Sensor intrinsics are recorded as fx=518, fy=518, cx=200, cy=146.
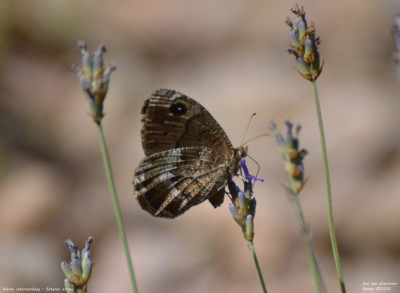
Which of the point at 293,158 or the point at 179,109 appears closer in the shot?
the point at 293,158

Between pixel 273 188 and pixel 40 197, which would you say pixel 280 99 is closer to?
pixel 273 188

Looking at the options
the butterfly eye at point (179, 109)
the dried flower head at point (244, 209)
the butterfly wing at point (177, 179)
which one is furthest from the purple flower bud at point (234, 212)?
the butterfly eye at point (179, 109)

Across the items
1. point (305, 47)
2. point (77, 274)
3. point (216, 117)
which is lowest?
point (77, 274)

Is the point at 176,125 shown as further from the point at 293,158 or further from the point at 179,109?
the point at 293,158

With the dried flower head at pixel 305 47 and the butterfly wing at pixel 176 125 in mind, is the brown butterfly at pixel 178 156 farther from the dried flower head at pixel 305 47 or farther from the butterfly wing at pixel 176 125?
the dried flower head at pixel 305 47

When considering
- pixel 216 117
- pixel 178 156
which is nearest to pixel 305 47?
pixel 178 156

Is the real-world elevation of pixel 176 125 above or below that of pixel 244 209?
above

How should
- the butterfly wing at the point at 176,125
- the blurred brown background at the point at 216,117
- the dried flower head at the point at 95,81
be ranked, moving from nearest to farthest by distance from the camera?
the dried flower head at the point at 95,81
the butterfly wing at the point at 176,125
the blurred brown background at the point at 216,117

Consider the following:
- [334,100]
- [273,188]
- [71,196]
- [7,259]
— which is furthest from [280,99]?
[7,259]

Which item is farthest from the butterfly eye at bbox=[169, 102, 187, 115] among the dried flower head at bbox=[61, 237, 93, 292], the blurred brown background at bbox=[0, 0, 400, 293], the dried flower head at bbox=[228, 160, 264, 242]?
the blurred brown background at bbox=[0, 0, 400, 293]
